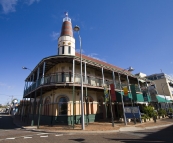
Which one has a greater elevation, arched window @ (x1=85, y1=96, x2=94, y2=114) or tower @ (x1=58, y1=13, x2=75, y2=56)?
tower @ (x1=58, y1=13, x2=75, y2=56)

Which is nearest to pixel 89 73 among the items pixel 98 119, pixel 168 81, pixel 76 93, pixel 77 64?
pixel 77 64

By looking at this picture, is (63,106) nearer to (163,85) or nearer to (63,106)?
(63,106)

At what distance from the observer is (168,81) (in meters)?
38.4

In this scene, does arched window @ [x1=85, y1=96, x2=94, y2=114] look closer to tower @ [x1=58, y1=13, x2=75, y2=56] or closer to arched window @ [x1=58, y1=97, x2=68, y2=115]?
arched window @ [x1=58, y1=97, x2=68, y2=115]

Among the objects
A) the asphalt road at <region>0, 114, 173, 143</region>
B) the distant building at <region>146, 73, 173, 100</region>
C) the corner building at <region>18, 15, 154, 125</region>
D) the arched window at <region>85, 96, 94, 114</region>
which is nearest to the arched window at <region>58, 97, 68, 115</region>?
the corner building at <region>18, 15, 154, 125</region>

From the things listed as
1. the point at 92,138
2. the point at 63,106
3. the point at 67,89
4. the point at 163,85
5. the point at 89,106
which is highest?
the point at 163,85

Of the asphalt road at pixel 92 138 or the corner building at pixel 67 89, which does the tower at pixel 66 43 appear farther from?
the asphalt road at pixel 92 138

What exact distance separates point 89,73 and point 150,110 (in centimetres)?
1009

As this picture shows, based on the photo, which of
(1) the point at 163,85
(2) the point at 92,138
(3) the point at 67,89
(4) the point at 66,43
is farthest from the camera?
(1) the point at 163,85

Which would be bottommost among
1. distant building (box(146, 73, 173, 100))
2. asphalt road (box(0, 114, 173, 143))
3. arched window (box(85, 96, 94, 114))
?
asphalt road (box(0, 114, 173, 143))

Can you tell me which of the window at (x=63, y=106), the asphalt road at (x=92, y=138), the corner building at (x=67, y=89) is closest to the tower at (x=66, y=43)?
the corner building at (x=67, y=89)

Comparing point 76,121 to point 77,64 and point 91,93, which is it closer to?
point 91,93

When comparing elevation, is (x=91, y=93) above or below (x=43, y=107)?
above

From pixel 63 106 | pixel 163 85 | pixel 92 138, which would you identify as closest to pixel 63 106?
pixel 63 106
